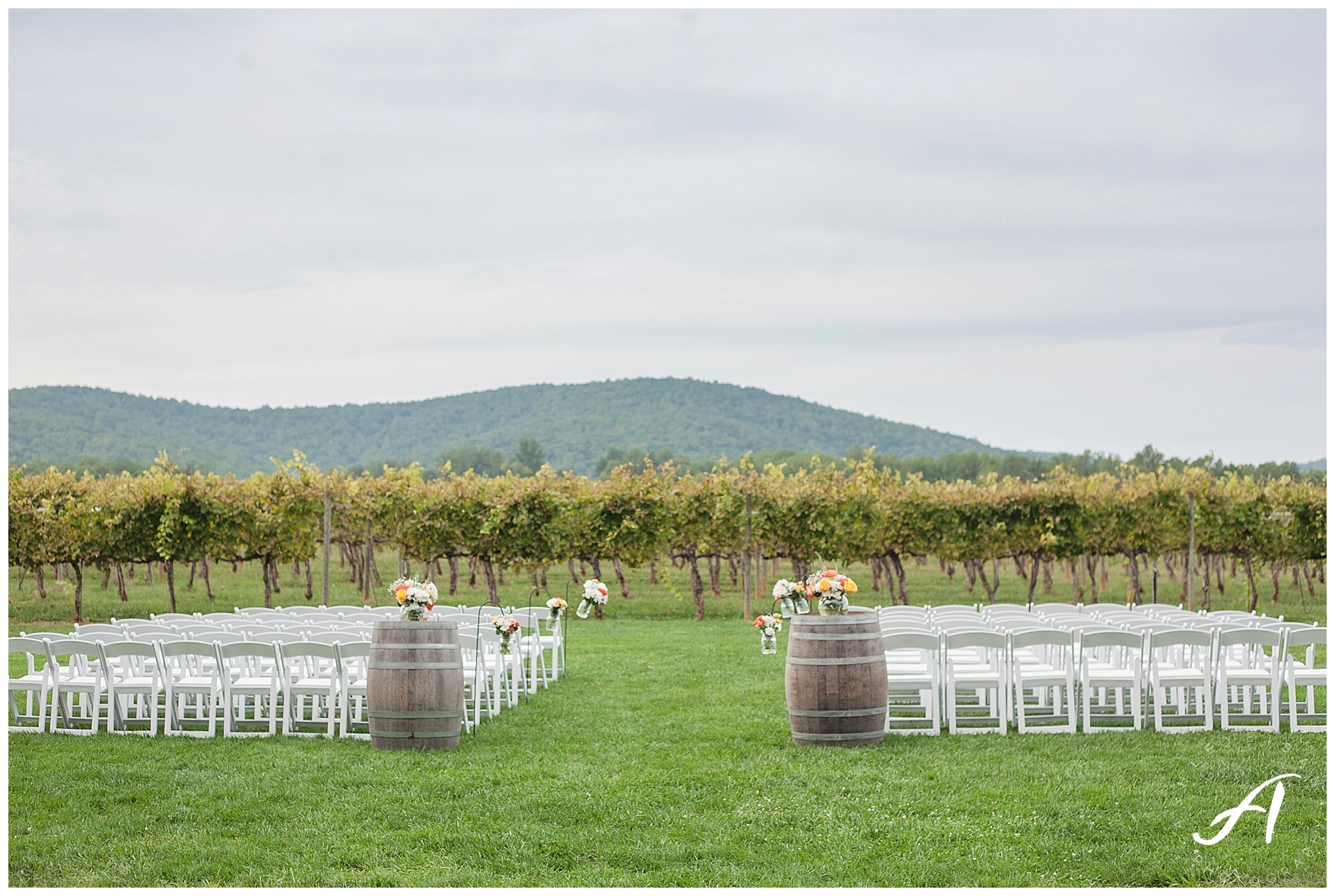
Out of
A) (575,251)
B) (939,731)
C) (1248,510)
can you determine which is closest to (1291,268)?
(1248,510)

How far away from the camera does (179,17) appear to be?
26.0ft

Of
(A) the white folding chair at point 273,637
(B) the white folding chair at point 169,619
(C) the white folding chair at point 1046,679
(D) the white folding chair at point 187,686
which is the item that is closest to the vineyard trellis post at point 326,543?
(B) the white folding chair at point 169,619

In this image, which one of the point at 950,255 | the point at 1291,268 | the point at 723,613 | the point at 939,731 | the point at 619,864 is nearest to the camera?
the point at 619,864

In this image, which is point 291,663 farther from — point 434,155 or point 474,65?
point 434,155

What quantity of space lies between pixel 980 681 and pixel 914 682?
492 millimetres

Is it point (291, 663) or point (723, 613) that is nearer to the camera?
point (291, 663)

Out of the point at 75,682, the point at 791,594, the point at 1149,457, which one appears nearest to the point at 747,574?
the point at 791,594

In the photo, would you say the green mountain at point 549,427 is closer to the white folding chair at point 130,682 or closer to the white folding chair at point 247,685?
the white folding chair at point 130,682

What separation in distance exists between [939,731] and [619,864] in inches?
140

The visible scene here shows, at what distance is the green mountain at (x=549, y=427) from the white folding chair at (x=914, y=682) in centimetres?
5928

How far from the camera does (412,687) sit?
7.16m

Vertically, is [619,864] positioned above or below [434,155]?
below

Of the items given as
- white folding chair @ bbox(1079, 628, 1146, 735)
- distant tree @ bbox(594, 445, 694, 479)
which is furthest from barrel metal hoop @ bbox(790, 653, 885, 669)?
distant tree @ bbox(594, 445, 694, 479)

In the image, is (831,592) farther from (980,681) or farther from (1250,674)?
(1250,674)
